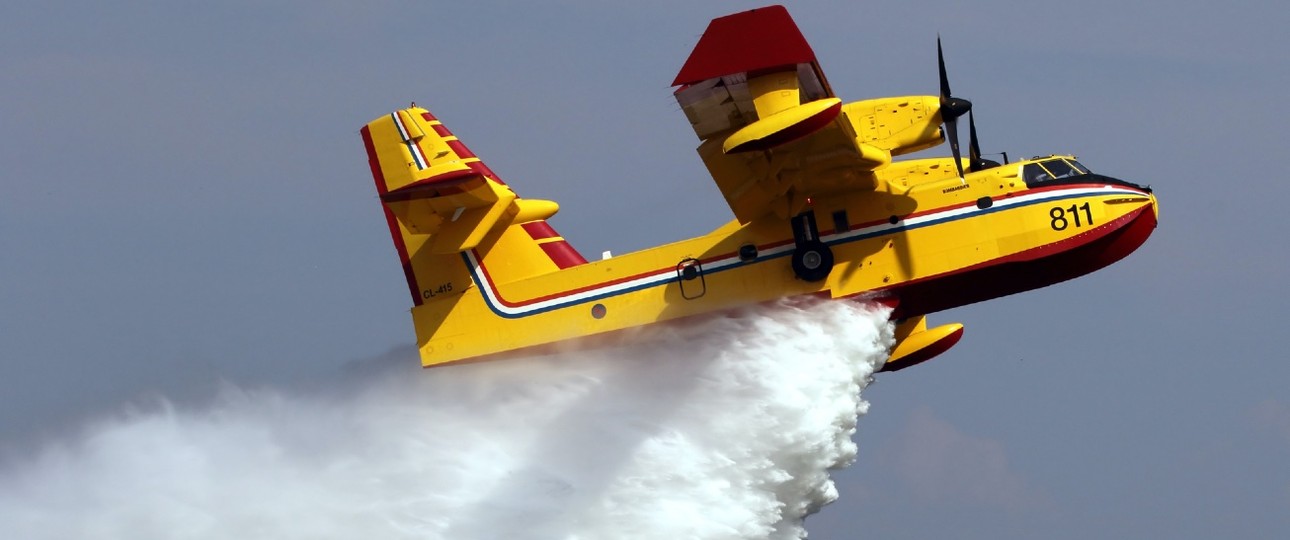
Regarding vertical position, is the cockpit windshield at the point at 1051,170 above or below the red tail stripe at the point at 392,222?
below

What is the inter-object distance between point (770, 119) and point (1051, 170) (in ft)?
14.9

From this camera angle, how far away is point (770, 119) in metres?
20.4

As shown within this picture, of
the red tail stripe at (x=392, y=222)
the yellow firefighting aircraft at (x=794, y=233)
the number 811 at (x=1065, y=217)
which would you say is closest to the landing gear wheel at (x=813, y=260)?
the yellow firefighting aircraft at (x=794, y=233)

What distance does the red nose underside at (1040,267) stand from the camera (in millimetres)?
22625

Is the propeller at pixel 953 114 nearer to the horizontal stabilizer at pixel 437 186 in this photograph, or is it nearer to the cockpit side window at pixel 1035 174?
the cockpit side window at pixel 1035 174

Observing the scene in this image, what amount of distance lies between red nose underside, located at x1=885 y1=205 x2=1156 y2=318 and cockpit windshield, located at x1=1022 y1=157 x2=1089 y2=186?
829mm

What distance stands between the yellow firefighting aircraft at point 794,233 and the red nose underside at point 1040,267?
0.02 meters

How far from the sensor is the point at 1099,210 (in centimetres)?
2269

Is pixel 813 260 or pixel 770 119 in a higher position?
pixel 770 119

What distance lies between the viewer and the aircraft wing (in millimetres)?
20469

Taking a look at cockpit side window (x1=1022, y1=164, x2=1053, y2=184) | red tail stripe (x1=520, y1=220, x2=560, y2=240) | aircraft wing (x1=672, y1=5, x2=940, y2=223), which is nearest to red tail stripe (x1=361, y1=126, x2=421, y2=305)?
red tail stripe (x1=520, y1=220, x2=560, y2=240)

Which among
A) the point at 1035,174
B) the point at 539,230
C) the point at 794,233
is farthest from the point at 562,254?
the point at 1035,174

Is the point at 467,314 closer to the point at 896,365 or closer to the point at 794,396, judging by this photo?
the point at 794,396

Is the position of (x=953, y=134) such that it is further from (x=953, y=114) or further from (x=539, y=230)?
(x=539, y=230)
